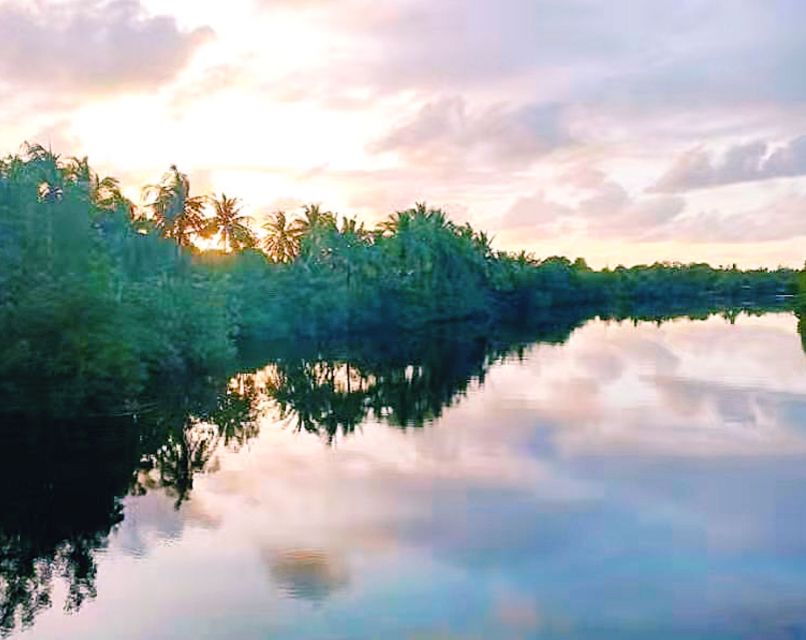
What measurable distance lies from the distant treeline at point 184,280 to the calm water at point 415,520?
2.05m

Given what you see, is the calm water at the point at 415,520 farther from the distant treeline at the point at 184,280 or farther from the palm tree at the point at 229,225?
the palm tree at the point at 229,225

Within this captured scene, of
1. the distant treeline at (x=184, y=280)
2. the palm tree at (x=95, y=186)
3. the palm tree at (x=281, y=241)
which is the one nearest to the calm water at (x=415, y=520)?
the distant treeline at (x=184, y=280)

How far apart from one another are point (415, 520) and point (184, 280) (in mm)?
22748

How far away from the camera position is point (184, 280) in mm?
39688

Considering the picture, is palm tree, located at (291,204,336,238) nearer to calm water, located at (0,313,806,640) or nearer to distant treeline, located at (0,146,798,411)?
distant treeline, located at (0,146,798,411)

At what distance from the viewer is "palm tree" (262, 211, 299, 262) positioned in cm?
6956

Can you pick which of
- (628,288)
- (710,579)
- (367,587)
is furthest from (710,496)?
(628,288)

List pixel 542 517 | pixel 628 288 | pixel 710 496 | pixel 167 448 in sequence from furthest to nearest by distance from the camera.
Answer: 1. pixel 628 288
2. pixel 167 448
3. pixel 710 496
4. pixel 542 517

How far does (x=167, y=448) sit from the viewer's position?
87.9 feet

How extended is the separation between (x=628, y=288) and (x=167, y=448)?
12071cm

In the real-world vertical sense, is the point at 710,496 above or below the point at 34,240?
below

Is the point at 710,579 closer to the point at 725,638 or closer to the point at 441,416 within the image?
the point at 725,638

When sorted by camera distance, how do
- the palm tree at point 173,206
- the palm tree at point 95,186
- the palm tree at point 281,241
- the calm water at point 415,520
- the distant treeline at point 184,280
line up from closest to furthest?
the calm water at point 415,520, the distant treeline at point 184,280, the palm tree at point 95,186, the palm tree at point 173,206, the palm tree at point 281,241

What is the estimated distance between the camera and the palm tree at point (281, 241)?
6956 cm
